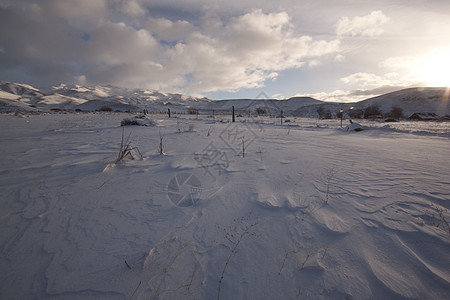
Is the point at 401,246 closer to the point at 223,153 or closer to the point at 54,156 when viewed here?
the point at 223,153

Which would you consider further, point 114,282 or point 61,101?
point 61,101

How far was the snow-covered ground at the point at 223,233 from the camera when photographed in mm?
1041

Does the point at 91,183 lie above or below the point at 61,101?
below

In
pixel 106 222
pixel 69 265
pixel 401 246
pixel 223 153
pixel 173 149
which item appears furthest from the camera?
pixel 173 149

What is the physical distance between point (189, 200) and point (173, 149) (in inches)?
93.6

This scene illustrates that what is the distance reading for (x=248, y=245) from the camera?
4.38 ft

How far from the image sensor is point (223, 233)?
147 cm

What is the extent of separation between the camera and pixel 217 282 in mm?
1082

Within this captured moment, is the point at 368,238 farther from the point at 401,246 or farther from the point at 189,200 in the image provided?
the point at 189,200

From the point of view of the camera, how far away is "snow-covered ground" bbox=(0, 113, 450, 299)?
1.04 metres

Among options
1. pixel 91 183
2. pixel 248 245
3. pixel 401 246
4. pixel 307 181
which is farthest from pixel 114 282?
pixel 307 181

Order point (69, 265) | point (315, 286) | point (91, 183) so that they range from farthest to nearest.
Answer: point (91, 183)
point (69, 265)
point (315, 286)

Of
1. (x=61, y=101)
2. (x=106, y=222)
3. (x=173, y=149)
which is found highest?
(x=61, y=101)

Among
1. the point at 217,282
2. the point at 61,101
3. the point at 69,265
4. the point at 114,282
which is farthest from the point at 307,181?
the point at 61,101
